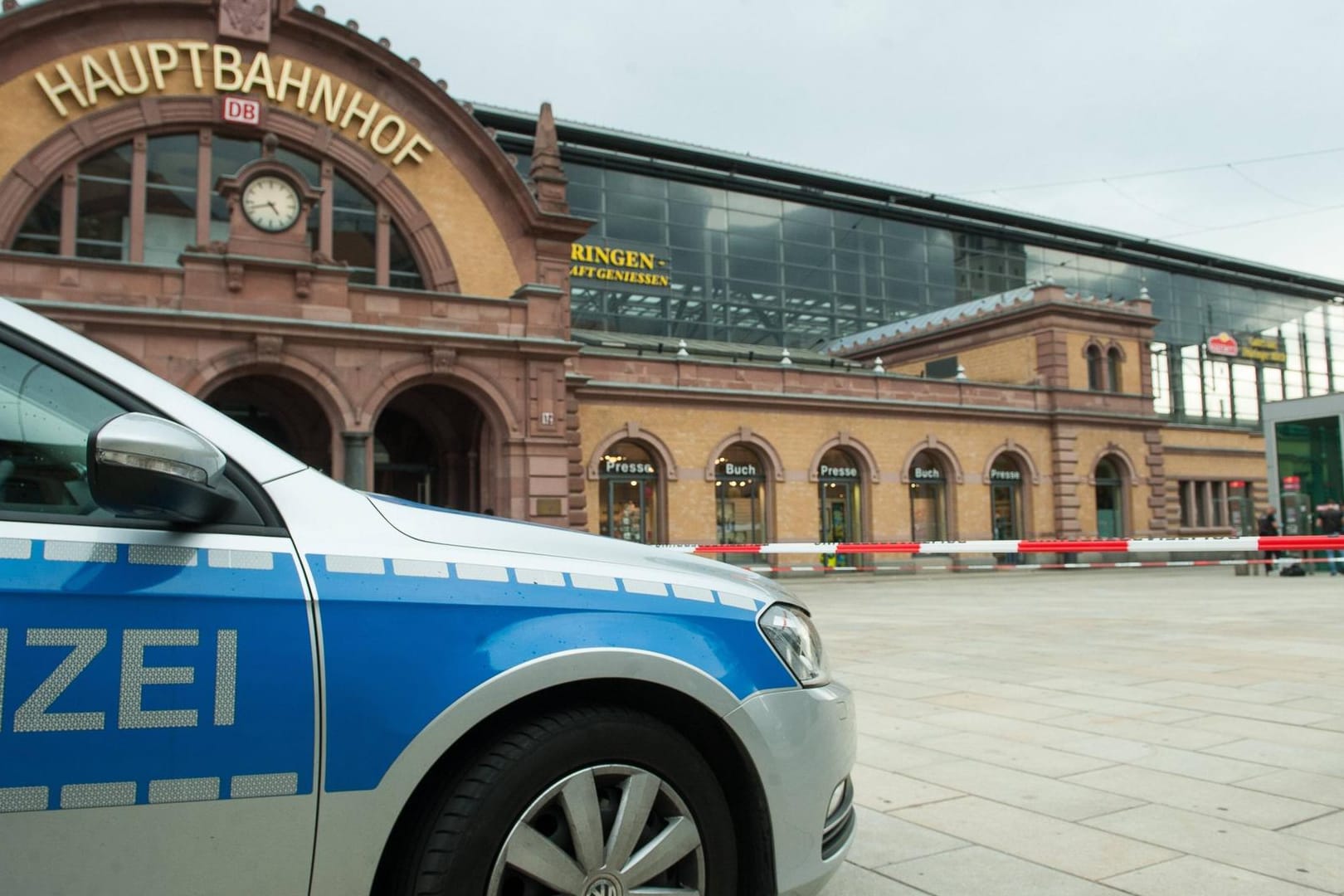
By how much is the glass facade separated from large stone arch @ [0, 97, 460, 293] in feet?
43.4

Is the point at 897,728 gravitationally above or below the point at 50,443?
below

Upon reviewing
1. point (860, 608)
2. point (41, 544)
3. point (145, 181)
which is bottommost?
point (860, 608)

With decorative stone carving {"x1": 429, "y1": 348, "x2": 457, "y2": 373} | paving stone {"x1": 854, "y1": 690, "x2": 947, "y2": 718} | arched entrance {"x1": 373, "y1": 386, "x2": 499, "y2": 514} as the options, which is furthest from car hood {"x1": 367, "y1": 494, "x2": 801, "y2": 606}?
arched entrance {"x1": 373, "y1": 386, "x2": 499, "y2": 514}

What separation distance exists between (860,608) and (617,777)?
1427cm

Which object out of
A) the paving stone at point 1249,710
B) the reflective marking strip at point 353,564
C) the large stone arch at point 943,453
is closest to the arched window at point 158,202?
the large stone arch at point 943,453

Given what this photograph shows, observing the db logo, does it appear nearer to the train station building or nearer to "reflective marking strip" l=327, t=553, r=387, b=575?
the train station building

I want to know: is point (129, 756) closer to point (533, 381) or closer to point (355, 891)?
point (355, 891)

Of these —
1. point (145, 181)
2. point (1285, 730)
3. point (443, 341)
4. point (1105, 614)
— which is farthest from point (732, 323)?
point (1285, 730)

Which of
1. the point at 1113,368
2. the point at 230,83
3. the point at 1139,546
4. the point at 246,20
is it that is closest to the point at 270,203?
the point at 230,83

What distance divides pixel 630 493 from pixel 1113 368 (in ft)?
64.4

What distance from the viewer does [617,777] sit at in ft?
8.20

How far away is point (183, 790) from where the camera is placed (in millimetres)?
2049

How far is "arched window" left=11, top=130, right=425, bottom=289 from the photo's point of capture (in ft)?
67.6

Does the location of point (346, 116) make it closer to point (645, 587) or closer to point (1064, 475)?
point (645, 587)
